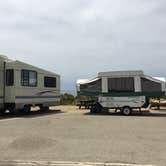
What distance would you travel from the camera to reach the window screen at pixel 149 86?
61.4 feet

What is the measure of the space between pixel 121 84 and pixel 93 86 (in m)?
1.95

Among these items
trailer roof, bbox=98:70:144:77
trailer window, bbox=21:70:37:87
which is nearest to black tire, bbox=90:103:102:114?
trailer roof, bbox=98:70:144:77

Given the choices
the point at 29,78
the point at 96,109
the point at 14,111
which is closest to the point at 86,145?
the point at 14,111

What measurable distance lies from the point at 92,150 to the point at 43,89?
522 inches

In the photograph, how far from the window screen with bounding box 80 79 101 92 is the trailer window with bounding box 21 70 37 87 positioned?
3244mm

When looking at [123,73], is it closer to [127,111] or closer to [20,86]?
[127,111]

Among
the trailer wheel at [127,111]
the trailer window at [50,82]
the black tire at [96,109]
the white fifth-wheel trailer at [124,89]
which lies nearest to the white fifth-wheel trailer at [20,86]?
the trailer window at [50,82]

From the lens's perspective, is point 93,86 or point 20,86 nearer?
point 20,86

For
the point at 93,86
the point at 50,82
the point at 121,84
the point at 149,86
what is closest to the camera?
the point at 149,86

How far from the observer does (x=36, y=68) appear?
19.8 meters

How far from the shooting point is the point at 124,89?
19.2 m

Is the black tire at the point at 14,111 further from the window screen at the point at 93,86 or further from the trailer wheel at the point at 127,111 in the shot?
the trailer wheel at the point at 127,111

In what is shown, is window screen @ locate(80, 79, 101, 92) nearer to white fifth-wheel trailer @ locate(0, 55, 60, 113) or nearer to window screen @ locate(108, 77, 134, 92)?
window screen @ locate(108, 77, 134, 92)

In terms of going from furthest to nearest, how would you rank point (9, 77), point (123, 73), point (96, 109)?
point (96, 109) → point (123, 73) → point (9, 77)
